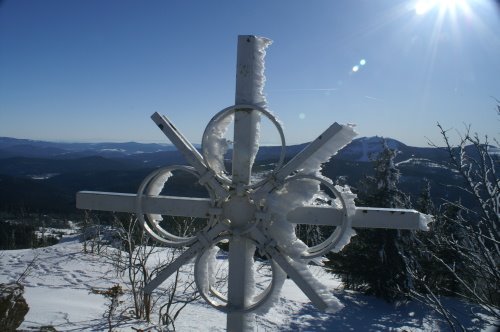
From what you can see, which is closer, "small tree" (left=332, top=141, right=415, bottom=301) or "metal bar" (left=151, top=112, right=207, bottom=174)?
"metal bar" (left=151, top=112, right=207, bottom=174)

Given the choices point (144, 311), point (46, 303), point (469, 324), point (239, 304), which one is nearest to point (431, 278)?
point (469, 324)

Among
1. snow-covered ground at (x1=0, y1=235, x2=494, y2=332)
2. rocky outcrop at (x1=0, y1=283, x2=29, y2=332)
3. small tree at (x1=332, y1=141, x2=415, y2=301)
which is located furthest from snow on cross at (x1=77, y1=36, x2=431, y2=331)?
small tree at (x1=332, y1=141, x2=415, y2=301)

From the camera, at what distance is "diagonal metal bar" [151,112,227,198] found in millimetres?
2229

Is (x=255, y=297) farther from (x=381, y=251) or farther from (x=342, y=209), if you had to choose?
(x=381, y=251)

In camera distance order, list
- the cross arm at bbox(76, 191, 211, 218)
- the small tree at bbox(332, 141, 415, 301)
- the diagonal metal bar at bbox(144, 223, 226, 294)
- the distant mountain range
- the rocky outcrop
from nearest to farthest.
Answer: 1. the diagonal metal bar at bbox(144, 223, 226, 294)
2. the cross arm at bbox(76, 191, 211, 218)
3. the rocky outcrop
4. the small tree at bbox(332, 141, 415, 301)
5. the distant mountain range

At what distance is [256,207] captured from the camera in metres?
Result: 2.17

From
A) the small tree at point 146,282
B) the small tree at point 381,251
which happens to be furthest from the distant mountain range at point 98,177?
the small tree at point 146,282

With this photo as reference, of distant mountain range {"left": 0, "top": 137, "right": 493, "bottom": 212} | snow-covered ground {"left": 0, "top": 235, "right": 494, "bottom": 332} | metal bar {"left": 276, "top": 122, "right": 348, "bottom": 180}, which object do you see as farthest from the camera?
→ distant mountain range {"left": 0, "top": 137, "right": 493, "bottom": 212}

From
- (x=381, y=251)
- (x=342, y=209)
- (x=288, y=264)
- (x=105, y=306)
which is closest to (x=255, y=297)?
(x=288, y=264)

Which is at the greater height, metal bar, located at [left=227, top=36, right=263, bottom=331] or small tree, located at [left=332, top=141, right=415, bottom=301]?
metal bar, located at [left=227, top=36, right=263, bottom=331]

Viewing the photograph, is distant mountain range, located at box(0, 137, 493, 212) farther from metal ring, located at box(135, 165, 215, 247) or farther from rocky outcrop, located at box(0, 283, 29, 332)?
rocky outcrop, located at box(0, 283, 29, 332)

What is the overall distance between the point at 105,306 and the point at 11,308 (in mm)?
3419

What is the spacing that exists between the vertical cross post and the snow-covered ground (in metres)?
3.81

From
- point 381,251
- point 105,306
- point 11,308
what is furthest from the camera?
point 381,251
